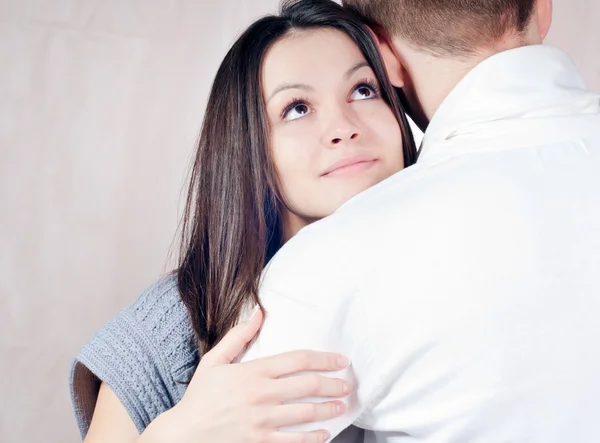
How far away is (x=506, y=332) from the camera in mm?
911

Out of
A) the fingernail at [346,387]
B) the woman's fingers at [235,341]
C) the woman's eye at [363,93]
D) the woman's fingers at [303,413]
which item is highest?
the woman's eye at [363,93]

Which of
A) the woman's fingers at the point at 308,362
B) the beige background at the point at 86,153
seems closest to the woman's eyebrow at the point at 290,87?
the woman's fingers at the point at 308,362

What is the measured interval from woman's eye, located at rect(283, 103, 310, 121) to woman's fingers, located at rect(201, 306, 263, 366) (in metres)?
0.55

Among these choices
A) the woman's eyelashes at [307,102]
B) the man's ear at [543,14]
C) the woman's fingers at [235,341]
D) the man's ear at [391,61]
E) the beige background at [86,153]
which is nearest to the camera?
the woman's fingers at [235,341]

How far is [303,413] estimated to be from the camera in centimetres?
99

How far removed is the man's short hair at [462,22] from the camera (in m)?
1.07

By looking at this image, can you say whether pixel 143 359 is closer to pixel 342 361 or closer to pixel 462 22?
pixel 342 361

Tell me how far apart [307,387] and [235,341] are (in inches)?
5.5

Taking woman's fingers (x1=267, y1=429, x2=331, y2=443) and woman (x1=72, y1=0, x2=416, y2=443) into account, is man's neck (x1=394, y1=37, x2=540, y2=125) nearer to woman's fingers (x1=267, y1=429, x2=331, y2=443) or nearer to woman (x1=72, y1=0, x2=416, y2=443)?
woman (x1=72, y1=0, x2=416, y2=443)

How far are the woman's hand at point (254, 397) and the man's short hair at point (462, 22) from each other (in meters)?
0.46

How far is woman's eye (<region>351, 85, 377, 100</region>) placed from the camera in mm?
1534

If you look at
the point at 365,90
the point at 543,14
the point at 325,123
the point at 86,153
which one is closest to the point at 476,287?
the point at 543,14

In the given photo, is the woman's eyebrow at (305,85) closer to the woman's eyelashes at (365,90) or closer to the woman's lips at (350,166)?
the woman's eyelashes at (365,90)

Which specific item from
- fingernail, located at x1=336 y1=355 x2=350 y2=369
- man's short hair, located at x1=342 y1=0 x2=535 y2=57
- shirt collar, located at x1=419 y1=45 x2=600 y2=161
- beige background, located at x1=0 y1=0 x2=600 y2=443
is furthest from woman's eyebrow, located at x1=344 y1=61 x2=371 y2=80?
beige background, located at x1=0 y1=0 x2=600 y2=443
